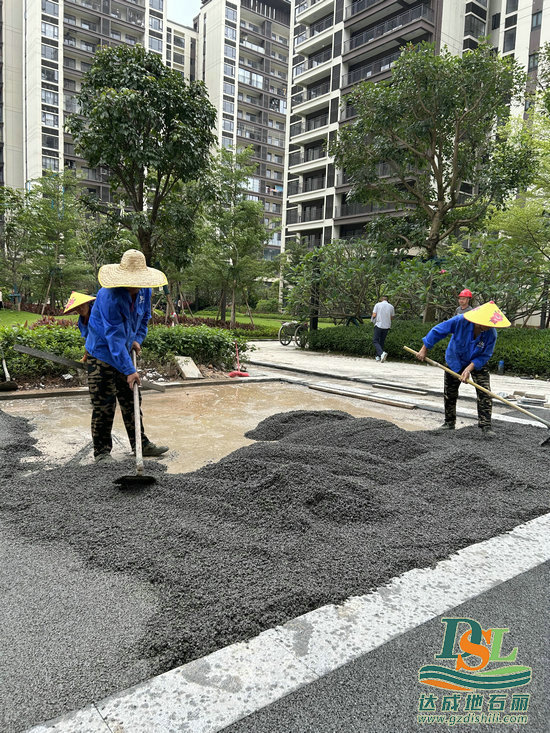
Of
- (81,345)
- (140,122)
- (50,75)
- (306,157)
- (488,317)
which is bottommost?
(81,345)

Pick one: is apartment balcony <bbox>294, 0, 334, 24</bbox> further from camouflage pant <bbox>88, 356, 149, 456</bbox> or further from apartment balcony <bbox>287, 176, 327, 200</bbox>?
camouflage pant <bbox>88, 356, 149, 456</bbox>

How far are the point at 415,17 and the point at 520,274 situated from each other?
3105cm

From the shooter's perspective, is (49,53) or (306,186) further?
(49,53)

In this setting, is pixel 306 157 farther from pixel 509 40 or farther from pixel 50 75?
pixel 50 75

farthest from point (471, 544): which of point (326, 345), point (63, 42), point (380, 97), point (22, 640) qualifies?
point (63, 42)

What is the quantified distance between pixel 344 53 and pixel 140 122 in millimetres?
36609

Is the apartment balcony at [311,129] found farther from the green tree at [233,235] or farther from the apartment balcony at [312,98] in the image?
the green tree at [233,235]

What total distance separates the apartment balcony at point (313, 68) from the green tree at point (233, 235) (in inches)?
968

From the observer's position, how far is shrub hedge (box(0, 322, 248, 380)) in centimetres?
743

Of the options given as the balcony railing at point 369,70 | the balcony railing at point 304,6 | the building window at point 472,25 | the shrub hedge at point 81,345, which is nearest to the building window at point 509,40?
the building window at point 472,25

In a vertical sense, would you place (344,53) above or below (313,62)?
below

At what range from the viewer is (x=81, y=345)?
816cm

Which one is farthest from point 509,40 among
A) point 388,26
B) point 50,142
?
point 50,142

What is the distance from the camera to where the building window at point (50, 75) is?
163 feet
